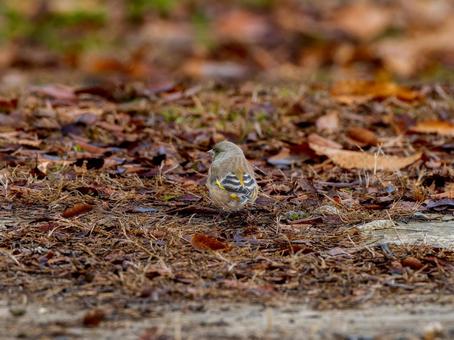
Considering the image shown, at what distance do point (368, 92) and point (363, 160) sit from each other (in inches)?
74.8

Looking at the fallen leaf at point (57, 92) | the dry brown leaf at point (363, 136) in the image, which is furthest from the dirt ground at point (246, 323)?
the fallen leaf at point (57, 92)

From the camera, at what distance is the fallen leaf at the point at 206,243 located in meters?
4.59

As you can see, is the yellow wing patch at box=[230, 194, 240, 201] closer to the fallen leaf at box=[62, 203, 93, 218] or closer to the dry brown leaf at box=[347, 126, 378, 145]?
the fallen leaf at box=[62, 203, 93, 218]

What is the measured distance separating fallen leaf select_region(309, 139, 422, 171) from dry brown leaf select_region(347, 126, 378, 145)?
17.8 inches

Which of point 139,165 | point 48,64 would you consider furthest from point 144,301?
point 48,64

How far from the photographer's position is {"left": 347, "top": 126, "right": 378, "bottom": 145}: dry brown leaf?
6.84 metres

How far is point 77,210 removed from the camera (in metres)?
5.11

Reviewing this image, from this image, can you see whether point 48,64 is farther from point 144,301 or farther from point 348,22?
point 144,301

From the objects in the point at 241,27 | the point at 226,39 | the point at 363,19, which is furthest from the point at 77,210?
the point at 363,19

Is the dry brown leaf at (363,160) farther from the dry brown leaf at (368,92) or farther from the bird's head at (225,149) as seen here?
the dry brown leaf at (368,92)

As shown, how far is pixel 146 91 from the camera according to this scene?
802 cm

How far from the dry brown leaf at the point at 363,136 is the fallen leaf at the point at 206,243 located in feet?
8.23

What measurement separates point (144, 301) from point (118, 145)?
112 inches

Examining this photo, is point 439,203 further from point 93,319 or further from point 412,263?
point 93,319
